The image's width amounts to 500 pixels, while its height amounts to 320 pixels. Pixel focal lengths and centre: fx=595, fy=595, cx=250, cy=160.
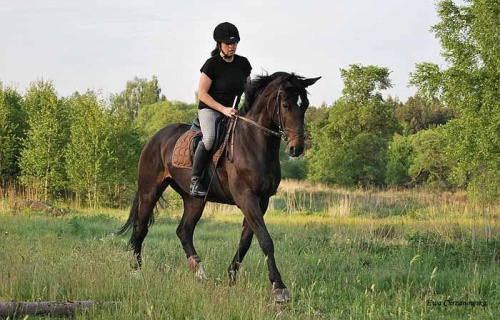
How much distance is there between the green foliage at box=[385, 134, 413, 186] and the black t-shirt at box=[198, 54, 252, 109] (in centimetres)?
3981

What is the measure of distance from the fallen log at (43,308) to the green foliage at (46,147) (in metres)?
22.4

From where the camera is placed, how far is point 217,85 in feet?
26.4

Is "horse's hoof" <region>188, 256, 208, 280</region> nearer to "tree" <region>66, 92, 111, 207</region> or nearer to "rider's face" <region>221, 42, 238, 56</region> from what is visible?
"rider's face" <region>221, 42, 238, 56</region>

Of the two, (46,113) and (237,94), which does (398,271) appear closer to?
(237,94)

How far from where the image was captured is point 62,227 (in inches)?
574

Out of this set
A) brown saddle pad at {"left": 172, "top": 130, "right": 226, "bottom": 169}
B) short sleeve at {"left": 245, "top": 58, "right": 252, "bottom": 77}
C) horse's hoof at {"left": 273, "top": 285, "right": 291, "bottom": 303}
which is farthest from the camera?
brown saddle pad at {"left": 172, "top": 130, "right": 226, "bottom": 169}

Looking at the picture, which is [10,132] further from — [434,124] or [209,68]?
[434,124]

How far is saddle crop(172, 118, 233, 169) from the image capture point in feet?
25.7

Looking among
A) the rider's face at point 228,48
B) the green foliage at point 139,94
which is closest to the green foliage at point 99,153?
the rider's face at point 228,48

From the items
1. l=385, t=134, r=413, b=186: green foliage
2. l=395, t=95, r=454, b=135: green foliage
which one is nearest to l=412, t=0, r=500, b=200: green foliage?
l=385, t=134, r=413, b=186: green foliage

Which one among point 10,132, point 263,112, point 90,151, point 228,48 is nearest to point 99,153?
point 90,151

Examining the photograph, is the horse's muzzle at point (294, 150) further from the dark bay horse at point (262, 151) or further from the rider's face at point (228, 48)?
the rider's face at point (228, 48)

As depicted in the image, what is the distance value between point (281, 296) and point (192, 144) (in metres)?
2.85

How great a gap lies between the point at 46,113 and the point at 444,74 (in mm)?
17429
